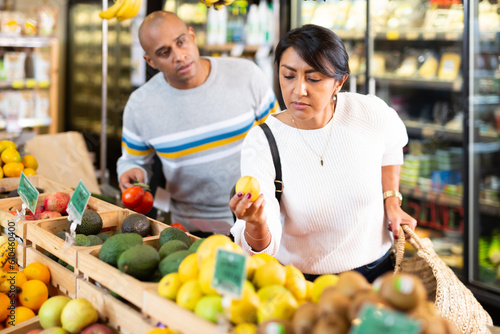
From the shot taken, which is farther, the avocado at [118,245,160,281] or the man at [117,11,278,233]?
the man at [117,11,278,233]

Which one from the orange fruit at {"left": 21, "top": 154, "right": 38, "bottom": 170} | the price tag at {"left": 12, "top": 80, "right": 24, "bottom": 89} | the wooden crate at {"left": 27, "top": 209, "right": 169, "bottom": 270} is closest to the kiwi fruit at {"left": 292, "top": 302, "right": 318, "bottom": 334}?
the wooden crate at {"left": 27, "top": 209, "right": 169, "bottom": 270}

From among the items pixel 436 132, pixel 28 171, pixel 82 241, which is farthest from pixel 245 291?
pixel 436 132

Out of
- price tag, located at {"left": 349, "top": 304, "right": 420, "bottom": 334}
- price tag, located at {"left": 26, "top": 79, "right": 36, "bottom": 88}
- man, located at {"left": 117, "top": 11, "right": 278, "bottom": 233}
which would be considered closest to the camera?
price tag, located at {"left": 349, "top": 304, "right": 420, "bottom": 334}

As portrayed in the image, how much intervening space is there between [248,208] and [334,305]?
1.86 ft

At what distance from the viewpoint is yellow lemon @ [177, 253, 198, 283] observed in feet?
3.90

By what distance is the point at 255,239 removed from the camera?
63.9 inches

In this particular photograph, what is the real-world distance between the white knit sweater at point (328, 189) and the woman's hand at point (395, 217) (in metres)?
0.04

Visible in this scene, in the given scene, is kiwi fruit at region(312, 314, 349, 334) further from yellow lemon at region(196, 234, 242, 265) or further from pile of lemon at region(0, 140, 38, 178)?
pile of lemon at region(0, 140, 38, 178)

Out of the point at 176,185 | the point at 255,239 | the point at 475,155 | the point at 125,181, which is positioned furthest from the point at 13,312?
the point at 475,155

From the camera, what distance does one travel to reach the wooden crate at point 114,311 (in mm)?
1235

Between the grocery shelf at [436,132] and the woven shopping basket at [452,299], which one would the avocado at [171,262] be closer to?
the woven shopping basket at [452,299]

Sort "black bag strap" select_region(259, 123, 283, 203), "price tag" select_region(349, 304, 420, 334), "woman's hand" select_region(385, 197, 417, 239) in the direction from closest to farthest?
1. "price tag" select_region(349, 304, 420, 334)
2. "black bag strap" select_region(259, 123, 283, 203)
3. "woman's hand" select_region(385, 197, 417, 239)

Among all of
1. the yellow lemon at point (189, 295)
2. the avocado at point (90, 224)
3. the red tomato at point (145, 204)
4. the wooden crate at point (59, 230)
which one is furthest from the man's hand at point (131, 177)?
the yellow lemon at point (189, 295)

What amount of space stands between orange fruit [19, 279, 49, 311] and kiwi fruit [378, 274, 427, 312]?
1.08 meters
